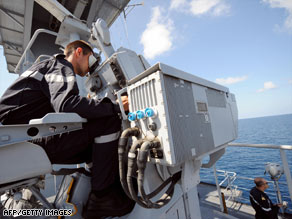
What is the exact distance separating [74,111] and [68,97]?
0.10 metres

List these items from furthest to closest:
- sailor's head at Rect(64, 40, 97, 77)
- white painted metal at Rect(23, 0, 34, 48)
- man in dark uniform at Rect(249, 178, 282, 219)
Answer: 1. white painted metal at Rect(23, 0, 34, 48)
2. man in dark uniform at Rect(249, 178, 282, 219)
3. sailor's head at Rect(64, 40, 97, 77)

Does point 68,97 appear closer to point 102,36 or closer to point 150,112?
point 150,112

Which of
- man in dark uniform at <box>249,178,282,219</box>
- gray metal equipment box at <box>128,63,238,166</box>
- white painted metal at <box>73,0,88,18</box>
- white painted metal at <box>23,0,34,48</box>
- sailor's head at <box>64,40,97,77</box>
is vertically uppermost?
white painted metal at <box>73,0,88,18</box>

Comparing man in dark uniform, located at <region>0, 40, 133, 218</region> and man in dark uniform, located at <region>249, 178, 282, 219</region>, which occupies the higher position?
man in dark uniform, located at <region>0, 40, 133, 218</region>

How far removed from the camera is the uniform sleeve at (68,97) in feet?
3.20

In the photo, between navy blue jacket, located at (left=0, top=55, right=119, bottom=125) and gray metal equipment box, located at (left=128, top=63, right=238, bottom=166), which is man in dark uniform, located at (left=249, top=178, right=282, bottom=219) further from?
navy blue jacket, located at (left=0, top=55, right=119, bottom=125)

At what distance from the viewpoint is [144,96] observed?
1.11m

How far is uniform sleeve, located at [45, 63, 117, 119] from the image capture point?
38.4 inches

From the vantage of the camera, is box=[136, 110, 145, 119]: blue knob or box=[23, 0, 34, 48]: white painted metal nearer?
box=[136, 110, 145, 119]: blue knob

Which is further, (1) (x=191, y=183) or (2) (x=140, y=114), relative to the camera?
(1) (x=191, y=183)

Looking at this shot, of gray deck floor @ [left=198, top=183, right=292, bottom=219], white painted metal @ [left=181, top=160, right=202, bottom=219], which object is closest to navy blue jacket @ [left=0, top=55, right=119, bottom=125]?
white painted metal @ [left=181, top=160, right=202, bottom=219]

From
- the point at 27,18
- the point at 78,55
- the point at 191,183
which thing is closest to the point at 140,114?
the point at 191,183

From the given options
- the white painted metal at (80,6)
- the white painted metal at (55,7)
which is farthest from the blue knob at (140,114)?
the white painted metal at (80,6)

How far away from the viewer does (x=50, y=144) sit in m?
1.08
